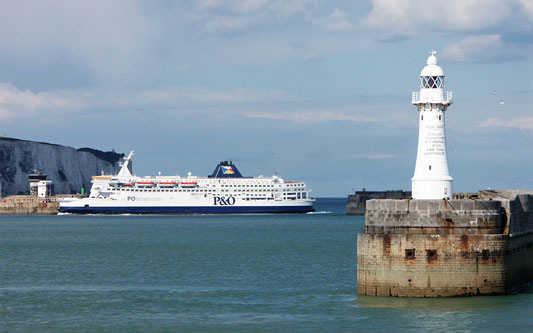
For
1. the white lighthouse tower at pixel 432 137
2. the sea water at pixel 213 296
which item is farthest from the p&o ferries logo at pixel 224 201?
the white lighthouse tower at pixel 432 137

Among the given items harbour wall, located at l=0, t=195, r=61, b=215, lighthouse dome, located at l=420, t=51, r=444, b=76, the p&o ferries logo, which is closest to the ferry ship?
the p&o ferries logo

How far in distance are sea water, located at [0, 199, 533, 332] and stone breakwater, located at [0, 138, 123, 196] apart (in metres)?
113

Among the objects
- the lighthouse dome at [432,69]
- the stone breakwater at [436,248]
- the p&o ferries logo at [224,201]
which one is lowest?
the stone breakwater at [436,248]

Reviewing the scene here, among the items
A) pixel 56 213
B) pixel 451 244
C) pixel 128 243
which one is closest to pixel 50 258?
pixel 128 243

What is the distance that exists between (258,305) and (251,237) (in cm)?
3924

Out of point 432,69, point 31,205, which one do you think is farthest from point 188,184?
point 432,69

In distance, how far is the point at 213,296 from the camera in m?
31.5

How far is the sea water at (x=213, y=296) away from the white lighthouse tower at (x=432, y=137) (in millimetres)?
4313

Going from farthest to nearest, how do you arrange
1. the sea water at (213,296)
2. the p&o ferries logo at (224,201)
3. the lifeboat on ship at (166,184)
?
the p&o ferries logo at (224,201), the lifeboat on ship at (166,184), the sea water at (213,296)

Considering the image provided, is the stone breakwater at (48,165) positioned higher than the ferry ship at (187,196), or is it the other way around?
the stone breakwater at (48,165)

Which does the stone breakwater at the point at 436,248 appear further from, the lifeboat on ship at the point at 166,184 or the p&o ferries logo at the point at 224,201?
the p&o ferries logo at the point at 224,201

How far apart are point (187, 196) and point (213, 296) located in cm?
9343

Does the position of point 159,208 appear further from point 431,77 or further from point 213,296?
point 431,77

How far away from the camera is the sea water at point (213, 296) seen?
25031mm
